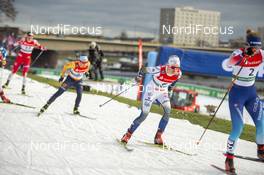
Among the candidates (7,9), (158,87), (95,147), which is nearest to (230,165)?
(158,87)

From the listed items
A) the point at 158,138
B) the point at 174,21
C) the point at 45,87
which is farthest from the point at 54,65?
the point at 158,138

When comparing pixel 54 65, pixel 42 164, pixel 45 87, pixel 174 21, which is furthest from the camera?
pixel 54 65

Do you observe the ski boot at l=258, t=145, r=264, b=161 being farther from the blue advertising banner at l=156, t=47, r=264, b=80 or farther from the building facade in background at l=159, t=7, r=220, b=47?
the building facade in background at l=159, t=7, r=220, b=47

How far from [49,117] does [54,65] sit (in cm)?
7689

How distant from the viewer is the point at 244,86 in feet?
29.7

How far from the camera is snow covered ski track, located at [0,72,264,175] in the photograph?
27.5 feet

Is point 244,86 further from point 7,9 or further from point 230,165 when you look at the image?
point 7,9

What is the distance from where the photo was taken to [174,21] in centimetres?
4291

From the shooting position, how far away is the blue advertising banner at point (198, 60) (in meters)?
23.9

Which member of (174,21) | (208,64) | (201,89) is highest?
(174,21)

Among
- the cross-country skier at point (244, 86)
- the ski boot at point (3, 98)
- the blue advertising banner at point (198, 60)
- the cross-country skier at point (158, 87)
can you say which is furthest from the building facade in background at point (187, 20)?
the cross-country skier at point (244, 86)

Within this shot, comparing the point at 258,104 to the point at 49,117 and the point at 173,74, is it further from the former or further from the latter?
the point at 49,117

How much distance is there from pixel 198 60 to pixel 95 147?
15.3 meters

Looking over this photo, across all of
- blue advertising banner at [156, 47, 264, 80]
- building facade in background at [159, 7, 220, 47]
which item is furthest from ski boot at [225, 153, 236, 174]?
building facade in background at [159, 7, 220, 47]
